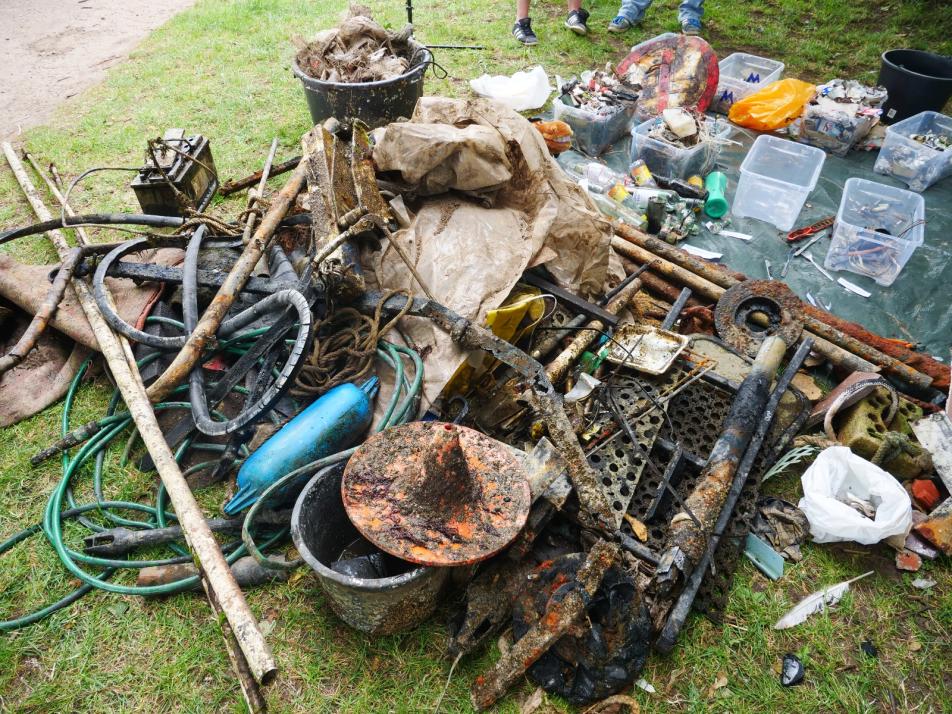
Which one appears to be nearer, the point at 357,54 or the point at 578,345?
the point at 578,345

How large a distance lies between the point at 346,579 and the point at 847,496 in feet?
7.72

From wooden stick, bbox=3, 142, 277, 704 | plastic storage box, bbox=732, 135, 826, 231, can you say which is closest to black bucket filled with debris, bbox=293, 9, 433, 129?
wooden stick, bbox=3, 142, 277, 704

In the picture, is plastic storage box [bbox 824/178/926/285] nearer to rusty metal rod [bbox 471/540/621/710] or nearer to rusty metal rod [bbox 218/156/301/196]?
rusty metal rod [bbox 471/540/621/710]

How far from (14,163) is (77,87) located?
2058mm

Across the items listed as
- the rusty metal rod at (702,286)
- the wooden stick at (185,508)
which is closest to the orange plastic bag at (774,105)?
the rusty metal rod at (702,286)

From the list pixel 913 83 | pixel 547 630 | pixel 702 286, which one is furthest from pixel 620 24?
pixel 547 630

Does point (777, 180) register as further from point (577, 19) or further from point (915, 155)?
point (577, 19)

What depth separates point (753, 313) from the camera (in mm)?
3445

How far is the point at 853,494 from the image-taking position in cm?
266

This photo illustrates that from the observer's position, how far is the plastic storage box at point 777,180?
4.31 m

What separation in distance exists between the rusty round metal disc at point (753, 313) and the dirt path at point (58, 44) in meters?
6.79

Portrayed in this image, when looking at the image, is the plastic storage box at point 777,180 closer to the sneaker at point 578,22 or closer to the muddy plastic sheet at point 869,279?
the muddy plastic sheet at point 869,279

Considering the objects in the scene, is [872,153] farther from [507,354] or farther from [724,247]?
[507,354]

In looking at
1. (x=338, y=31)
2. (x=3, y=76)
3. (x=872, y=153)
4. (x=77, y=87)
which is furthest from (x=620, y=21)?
(x=3, y=76)
